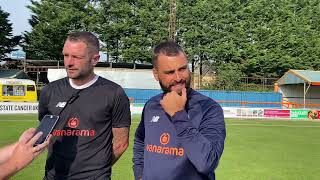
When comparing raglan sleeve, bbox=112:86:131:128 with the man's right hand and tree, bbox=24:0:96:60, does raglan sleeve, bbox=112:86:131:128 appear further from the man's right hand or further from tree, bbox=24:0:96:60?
tree, bbox=24:0:96:60

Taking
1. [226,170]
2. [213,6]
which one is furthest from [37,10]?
[226,170]

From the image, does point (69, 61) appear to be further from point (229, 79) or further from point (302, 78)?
point (229, 79)

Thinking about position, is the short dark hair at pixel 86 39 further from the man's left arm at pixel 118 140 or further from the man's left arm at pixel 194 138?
the man's left arm at pixel 194 138

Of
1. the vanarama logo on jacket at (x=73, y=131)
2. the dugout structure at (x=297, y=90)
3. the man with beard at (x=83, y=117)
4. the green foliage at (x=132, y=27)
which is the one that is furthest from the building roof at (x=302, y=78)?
the vanarama logo on jacket at (x=73, y=131)

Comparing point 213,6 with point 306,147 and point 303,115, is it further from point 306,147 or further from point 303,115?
point 306,147

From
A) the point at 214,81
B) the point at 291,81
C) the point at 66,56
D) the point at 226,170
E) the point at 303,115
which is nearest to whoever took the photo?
the point at 66,56

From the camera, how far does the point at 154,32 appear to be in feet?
200

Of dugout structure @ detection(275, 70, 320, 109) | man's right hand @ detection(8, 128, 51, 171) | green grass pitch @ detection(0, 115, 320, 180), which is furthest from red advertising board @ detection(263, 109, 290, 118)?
man's right hand @ detection(8, 128, 51, 171)

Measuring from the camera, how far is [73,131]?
13.2 feet

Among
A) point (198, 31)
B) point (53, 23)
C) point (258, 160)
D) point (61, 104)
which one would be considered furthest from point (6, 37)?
point (61, 104)

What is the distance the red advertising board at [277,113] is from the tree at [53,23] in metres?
29.1

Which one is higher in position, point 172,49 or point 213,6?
point 213,6

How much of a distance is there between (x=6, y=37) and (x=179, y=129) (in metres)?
60.4

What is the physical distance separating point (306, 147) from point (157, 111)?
1619cm
